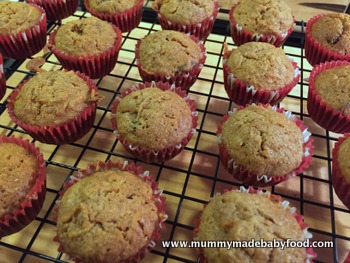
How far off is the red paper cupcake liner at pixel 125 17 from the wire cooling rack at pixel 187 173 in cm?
21

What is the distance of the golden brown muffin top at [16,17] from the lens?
2312 mm

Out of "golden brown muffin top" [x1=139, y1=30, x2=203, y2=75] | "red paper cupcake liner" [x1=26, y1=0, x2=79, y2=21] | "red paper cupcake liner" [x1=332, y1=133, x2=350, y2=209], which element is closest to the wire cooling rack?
"red paper cupcake liner" [x1=332, y1=133, x2=350, y2=209]

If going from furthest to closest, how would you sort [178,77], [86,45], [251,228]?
[86,45]
[178,77]
[251,228]

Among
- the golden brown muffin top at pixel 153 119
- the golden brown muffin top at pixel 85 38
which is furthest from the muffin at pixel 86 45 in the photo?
the golden brown muffin top at pixel 153 119

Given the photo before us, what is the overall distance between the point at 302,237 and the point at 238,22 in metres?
1.62

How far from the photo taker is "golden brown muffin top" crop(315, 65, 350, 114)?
1.92 meters

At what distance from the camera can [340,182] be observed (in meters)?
1.72

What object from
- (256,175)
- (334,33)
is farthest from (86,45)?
(334,33)

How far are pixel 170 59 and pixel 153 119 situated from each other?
Answer: 0.50 meters

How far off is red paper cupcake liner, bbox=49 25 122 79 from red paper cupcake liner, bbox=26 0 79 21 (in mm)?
482

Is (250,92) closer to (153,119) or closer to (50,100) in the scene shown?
(153,119)

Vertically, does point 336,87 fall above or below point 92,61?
above

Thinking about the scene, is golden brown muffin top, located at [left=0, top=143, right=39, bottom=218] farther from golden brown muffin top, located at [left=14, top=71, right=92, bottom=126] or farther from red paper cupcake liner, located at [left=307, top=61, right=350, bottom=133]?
red paper cupcake liner, located at [left=307, top=61, right=350, bottom=133]

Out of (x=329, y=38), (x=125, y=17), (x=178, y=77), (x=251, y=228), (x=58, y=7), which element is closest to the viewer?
(x=251, y=228)
